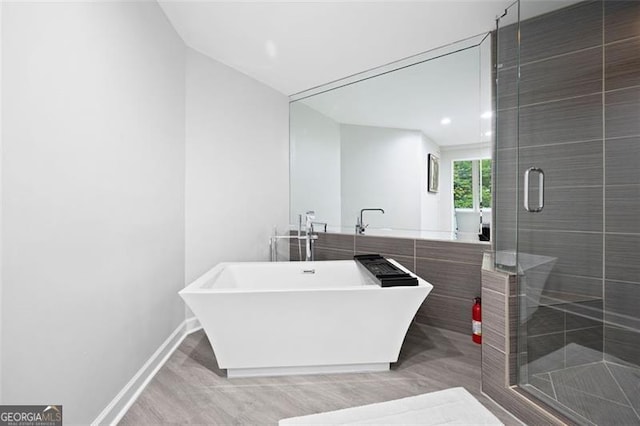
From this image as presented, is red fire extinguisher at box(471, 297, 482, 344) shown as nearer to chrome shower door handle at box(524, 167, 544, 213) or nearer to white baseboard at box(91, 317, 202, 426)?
chrome shower door handle at box(524, 167, 544, 213)

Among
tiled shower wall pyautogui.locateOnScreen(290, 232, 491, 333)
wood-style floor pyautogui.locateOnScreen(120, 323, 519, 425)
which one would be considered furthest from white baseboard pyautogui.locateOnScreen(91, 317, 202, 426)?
tiled shower wall pyautogui.locateOnScreen(290, 232, 491, 333)

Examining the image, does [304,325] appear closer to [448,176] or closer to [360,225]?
[360,225]

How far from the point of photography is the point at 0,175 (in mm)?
1045

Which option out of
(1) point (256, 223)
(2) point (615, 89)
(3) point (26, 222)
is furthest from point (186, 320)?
(2) point (615, 89)

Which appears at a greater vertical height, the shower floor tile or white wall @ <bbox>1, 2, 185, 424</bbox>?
white wall @ <bbox>1, 2, 185, 424</bbox>

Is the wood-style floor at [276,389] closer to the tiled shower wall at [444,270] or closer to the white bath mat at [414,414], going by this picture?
the white bath mat at [414,414]

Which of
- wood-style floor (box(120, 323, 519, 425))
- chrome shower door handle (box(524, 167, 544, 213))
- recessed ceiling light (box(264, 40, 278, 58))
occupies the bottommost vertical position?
wood-style floor (box(120, 323, 519, 425))

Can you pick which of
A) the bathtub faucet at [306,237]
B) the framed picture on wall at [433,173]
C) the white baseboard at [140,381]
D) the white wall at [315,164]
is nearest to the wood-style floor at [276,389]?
the white baseboard at [140,381]

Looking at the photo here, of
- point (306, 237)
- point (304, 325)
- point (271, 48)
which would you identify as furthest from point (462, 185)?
point (271, 48)

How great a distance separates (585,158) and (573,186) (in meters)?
0.22

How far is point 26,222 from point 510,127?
2.51 meters

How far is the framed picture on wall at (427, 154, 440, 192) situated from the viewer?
2.89 m

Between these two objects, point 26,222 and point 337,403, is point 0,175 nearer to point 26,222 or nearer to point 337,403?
point 26,222

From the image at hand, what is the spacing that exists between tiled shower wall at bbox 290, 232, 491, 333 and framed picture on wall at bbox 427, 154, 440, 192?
511 mm
